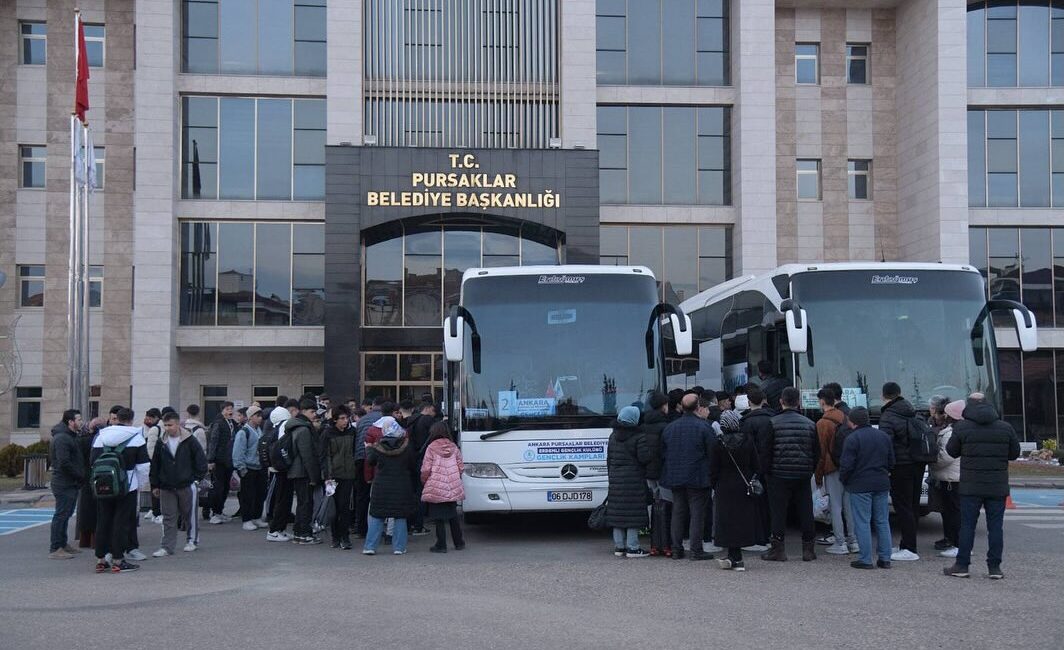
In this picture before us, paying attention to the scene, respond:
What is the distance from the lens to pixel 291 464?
14.1 meters

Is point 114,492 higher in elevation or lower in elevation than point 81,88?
lower

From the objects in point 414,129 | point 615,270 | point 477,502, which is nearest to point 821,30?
point 414,129

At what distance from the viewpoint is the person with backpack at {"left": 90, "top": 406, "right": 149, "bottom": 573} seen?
11883 mm

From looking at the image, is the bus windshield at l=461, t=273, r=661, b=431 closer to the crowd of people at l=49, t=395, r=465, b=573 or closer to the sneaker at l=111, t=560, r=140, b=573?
the crowd of people at l=49, t=395, r=465, b=573

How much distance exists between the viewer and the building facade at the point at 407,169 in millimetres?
33156

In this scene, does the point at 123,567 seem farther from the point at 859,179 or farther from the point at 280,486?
the point at 859,179

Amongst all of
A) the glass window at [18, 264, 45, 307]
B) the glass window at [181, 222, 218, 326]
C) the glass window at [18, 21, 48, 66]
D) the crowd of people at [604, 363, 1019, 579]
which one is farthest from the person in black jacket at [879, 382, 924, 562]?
the glass window at [18, 21, 48, 66]

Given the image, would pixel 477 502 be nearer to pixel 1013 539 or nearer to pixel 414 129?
pixel 1013 539

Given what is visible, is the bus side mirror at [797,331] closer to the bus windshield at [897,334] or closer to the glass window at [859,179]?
the bus windshield at [897,334]

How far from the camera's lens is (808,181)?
36.5 metres

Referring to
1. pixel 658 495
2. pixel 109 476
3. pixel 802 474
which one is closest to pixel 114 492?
pixel 109 476

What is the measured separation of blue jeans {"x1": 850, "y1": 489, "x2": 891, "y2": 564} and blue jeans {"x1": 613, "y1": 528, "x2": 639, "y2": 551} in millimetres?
2434

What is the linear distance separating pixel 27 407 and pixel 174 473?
23.8 m

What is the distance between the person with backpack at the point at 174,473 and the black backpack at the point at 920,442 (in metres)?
8.25
